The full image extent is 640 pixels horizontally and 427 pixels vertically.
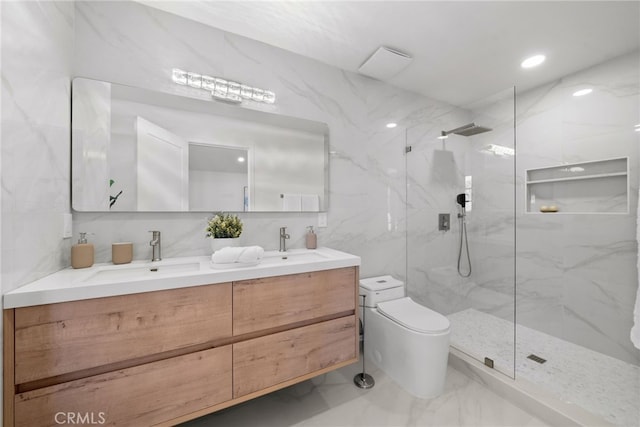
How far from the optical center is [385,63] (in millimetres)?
1988

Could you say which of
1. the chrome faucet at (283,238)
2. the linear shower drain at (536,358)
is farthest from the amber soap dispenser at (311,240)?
the linear shower drain at (536,358)

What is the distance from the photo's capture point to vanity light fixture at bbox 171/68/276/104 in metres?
1.56

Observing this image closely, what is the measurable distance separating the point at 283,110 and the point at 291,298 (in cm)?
130

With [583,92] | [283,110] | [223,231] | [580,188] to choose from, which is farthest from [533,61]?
[223,231]

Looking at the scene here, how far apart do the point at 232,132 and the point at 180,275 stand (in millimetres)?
997

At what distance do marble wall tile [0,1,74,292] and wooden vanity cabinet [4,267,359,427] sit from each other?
Result: 24 cm

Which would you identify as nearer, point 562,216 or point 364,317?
point 364,317

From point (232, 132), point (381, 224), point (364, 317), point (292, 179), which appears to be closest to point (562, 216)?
point (381, 224)

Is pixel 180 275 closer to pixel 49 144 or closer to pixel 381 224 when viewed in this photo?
pixel 49 144

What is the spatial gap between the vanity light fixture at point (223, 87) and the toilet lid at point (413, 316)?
66.7 inches

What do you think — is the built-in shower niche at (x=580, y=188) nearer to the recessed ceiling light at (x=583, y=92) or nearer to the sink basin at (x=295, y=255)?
the recessed ceiling light at (x=583, y=92)

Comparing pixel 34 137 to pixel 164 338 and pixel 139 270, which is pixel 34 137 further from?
pixel 164 338

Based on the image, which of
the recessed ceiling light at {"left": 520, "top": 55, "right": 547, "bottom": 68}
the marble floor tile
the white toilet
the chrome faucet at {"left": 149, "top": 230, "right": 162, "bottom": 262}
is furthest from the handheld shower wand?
the chrome faucet at {"left": 149, "top": 230, "right": 162, "bottom": 262}

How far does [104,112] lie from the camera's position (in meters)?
1.38
